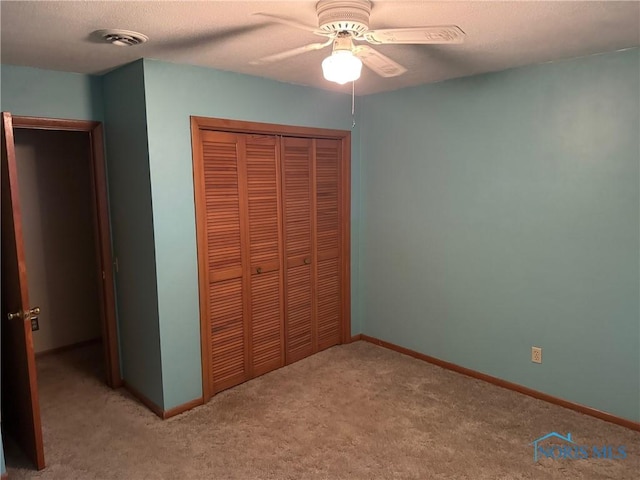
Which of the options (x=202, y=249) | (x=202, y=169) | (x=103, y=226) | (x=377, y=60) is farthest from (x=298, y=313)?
(x=377, y=60)

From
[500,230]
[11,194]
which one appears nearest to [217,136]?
[11,194]

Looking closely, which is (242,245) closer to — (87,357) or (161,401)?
(161,401)

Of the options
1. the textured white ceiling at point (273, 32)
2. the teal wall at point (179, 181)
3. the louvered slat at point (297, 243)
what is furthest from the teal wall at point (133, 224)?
the louvered slat at point (297, 243)

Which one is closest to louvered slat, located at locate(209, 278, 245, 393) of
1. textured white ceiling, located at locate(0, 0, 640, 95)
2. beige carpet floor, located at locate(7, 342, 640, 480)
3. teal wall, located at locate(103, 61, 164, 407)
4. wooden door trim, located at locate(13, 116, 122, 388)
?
beige carpet floor, located at locate(7, 342, 640, 480)

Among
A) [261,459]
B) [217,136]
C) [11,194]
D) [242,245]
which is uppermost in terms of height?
[217,136]

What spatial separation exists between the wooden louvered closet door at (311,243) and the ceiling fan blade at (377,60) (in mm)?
1407

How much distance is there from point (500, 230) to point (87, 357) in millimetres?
3495

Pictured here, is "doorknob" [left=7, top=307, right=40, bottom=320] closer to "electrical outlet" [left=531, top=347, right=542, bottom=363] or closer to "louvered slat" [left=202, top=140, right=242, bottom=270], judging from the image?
"louvered slat" [left=202, top=140, right=242, bottom=270]

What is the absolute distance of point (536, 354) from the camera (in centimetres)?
308

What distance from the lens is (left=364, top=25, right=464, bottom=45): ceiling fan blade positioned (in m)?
1.64

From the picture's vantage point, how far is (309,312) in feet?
12.5

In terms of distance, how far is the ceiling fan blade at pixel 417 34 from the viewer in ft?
5.40

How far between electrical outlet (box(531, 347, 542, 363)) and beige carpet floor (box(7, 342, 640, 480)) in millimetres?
273

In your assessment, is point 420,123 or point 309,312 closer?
point 420,123
